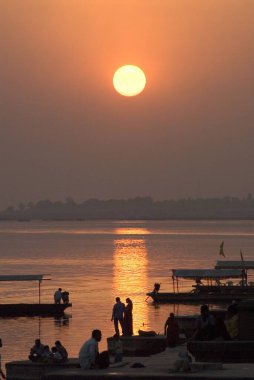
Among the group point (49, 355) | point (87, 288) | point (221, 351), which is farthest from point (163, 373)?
point (87, 288)

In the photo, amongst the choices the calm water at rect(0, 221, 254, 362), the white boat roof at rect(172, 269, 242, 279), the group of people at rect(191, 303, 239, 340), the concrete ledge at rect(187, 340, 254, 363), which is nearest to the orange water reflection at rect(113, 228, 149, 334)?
the calm water at rect(0, 221, 254, 362)

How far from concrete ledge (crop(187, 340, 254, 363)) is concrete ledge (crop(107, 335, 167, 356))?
22.6 feet

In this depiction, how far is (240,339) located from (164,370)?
3.04 metres

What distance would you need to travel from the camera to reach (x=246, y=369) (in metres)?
19.3

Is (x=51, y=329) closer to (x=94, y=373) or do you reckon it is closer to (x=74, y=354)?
(x=74, y=354)

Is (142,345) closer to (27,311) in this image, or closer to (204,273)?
(27,311)

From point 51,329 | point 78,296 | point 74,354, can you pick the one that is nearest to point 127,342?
point 74,354

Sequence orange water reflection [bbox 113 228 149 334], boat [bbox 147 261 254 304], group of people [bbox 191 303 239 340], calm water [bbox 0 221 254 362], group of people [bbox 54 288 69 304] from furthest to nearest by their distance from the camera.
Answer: boat [bbox 147 261 254 304], orange water reflection [bbox 113 228 149 334], group of people [bbox 54 288 69 304], calm water [bbox 0 221 254 362], group of people [bbox 191 303 239 340]

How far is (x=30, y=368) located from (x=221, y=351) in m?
6.76

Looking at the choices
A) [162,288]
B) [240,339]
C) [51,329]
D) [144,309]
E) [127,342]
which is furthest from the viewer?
[162,288]

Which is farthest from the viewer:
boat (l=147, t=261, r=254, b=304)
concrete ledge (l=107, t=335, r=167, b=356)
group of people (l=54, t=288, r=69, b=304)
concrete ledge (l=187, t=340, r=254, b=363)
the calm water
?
boat (l=147, t=261, r=254, b=304)

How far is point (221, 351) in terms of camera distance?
2103 cm

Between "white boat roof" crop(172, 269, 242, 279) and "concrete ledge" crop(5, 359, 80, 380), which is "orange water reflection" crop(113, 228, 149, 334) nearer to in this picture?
"white boat roof" crop(172, 269, 242, 279)

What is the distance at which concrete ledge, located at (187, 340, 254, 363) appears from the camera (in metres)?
21.1
